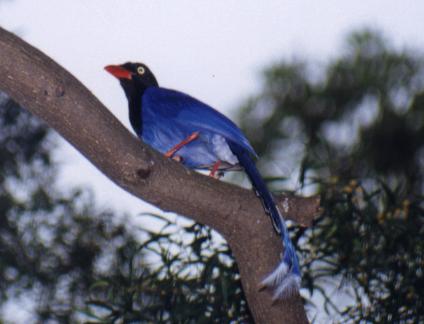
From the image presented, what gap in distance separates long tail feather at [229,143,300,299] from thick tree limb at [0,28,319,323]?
0.03 metres

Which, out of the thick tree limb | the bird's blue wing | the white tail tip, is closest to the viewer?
the thick tree limb

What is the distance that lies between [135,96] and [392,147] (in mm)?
1847

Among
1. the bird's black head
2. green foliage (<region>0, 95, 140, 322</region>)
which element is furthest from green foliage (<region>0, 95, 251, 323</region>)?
the bird's black head

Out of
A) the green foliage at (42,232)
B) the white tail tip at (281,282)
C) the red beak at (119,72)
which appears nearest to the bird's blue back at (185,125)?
Answer: the red beak at (119,72)

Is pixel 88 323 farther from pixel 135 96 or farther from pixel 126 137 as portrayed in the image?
pixel 126 137

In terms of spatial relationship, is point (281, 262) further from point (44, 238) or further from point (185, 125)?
point (44, 238)

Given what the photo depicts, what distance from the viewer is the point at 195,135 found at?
8.81 feet

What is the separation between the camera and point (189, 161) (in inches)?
108

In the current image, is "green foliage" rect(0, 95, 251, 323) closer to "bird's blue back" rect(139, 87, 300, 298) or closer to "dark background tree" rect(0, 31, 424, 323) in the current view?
"dark background tree" rect(0, 31, 424, 323)

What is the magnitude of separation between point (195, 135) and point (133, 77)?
0.43 metres

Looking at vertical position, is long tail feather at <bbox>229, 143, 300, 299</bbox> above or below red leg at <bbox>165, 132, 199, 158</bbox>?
below

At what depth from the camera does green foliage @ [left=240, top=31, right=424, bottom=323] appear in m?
3.45

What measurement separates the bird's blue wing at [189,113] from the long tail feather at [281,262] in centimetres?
14

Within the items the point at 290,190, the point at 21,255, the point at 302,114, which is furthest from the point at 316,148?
the point at 21,255
